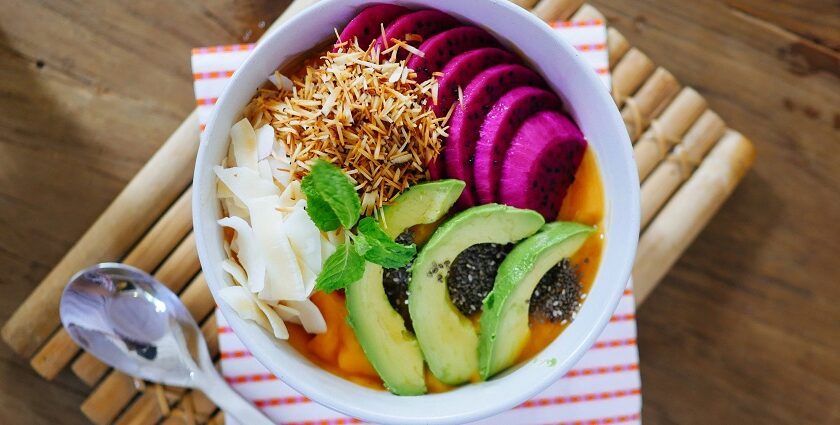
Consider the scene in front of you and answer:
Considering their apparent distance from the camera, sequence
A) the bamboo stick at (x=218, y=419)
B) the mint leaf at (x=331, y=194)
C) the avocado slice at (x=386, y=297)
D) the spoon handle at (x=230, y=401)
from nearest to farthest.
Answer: the mint leaf at (x=331, y=194)
the avocado slice at (x=386, y=297)
the spoon handle at (x=230, y=401)
the bamboo stick at (x=218, y=419)

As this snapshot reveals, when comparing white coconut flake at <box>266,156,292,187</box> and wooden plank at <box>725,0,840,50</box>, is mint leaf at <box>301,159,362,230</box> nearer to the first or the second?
white coconut flake at <box>266,156,292,187</box>

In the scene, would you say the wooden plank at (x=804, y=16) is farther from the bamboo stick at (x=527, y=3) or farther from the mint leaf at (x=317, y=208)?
the mint leaf at (x=317, y=208)

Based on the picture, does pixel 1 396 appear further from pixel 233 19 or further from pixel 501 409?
pixel 501 409

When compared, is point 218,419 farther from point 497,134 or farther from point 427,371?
point 497,134

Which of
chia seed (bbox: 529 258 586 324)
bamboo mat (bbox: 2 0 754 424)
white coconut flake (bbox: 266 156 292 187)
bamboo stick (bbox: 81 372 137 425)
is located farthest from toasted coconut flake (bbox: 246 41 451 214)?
bamboo stick (bbox: 81 372 137 425)

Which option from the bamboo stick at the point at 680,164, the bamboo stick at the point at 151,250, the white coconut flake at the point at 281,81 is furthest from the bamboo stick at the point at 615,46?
the bamboo stick at the point at 151,250

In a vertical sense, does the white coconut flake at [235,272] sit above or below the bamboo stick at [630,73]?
below
